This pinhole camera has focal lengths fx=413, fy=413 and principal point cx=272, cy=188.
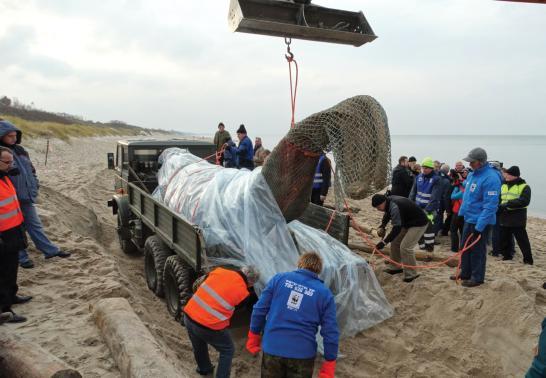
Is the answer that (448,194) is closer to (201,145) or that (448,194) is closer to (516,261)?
(516,261)

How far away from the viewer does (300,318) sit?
9.41 ft

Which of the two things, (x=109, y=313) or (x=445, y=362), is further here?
(x=445, y=362)

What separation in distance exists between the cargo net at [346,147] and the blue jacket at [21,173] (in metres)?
3.14

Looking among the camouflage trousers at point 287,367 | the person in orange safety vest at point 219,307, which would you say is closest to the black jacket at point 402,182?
the person in orange safety vest at point 219,307

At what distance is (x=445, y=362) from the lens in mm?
4273

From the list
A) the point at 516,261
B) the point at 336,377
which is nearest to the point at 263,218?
the point at 336,377

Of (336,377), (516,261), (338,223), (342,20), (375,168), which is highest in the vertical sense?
(342,20)

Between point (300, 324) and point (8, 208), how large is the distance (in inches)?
130

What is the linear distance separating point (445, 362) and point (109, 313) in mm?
3357


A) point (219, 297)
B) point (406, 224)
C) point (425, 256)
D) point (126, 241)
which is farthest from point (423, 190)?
point (126, 241)

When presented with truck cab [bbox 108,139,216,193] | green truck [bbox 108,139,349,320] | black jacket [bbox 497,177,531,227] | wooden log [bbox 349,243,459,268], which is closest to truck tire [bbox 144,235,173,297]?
green truck [bbox 108,139,349,320]

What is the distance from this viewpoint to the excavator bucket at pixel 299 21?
3.65 metres

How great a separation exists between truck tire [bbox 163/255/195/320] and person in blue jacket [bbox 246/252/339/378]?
175cm

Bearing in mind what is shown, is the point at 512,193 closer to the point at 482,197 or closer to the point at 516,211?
the point at 516,211
